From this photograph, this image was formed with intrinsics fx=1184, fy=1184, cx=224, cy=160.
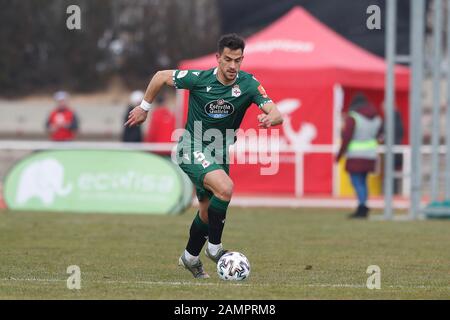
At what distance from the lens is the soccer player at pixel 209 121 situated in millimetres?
10086

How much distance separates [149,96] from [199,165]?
0.77 m

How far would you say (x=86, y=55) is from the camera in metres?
42.2

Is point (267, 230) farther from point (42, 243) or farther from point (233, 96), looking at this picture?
point (233, 96)

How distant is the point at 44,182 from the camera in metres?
19.6

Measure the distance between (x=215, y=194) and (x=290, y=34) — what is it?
15.6 meters

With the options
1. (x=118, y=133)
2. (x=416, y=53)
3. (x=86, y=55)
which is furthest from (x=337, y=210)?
(x=86, y=55)

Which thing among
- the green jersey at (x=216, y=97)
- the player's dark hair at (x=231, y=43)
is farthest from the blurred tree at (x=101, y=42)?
the player's dark hair at (x=231, y=43)

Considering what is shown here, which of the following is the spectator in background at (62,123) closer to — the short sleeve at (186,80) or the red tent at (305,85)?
the red tent at (305,85)

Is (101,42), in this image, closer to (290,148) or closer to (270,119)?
(290,148)

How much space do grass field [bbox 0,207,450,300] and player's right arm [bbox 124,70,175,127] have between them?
1.35 metres

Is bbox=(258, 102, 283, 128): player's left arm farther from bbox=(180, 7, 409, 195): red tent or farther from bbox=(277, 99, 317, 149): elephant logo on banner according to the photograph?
bbox=(277, 99, 317, 149): elephant logo on banner

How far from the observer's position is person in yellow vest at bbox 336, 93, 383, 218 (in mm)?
19297
